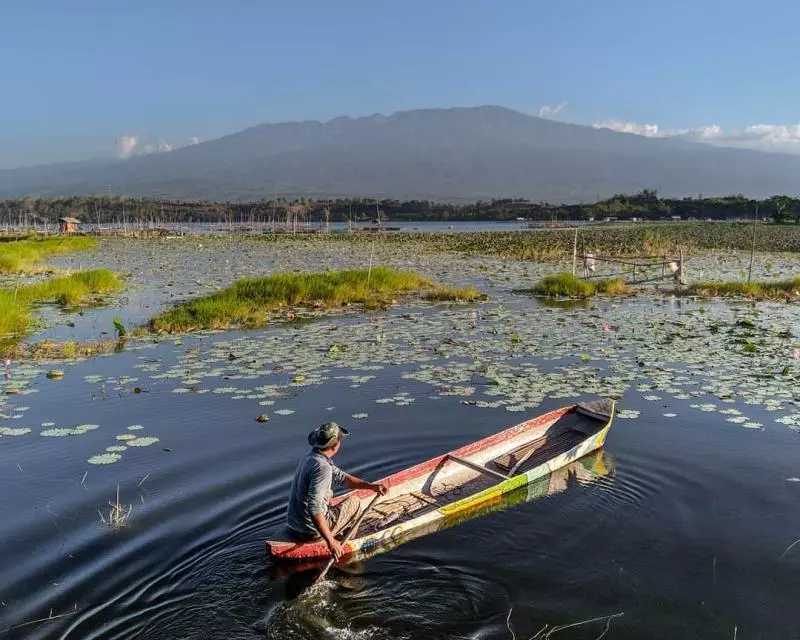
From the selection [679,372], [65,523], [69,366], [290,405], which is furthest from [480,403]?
[69,366]

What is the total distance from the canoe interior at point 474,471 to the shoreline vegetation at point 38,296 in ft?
32.0

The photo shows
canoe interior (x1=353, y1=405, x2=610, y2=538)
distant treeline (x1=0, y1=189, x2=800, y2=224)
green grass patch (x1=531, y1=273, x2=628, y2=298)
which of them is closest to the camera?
canoe interior (x1=353, y1=405, x2=610, y2=538)

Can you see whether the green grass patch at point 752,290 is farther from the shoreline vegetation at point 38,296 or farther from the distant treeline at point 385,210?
the distant treeline at point 385,210

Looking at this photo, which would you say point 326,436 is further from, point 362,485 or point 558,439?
point 558,439

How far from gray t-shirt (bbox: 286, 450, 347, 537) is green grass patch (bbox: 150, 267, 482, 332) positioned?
33.4 ft

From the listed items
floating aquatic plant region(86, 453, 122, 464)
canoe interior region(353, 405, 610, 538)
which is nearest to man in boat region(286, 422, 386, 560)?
canoe interior region(353, 405, 610, 538)

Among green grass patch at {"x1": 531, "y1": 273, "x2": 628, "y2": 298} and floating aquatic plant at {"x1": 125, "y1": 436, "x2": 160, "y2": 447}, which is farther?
green grass patch at {"x1": 531, "y1": 273, "x2": 628, "y2": 298}

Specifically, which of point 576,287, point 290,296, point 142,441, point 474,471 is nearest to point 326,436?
point 474,471

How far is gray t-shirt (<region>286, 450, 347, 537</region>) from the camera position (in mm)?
5172

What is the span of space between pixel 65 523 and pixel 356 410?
13.5 feet

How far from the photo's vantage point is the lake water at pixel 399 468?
4801mm

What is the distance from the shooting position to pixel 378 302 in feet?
60.1

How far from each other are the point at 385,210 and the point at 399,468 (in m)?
162

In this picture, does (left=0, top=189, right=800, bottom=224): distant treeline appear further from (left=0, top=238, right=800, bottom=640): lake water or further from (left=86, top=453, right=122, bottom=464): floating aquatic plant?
(left=86, top=453, right=122, bottom=464): floating aquatic plant
